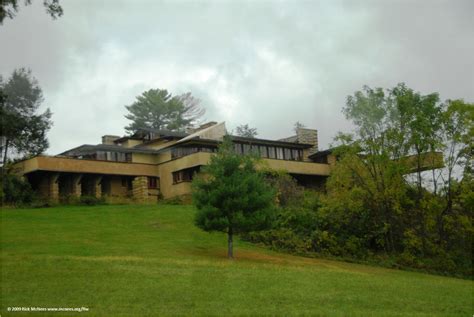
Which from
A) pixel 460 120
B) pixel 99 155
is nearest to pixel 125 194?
pixel 99 155

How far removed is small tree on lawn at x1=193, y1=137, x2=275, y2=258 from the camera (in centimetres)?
2945

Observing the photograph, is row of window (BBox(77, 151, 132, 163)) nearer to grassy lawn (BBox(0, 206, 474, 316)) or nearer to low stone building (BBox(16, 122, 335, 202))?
low stone building (BBox(16, 122, 335, 202))

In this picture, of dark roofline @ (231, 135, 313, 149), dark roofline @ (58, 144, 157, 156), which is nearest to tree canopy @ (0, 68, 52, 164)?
dark roofline @ (58, 144, 157, 156)

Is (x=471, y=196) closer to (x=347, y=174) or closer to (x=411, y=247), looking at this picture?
(x=411, y=247)

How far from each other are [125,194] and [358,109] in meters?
23.0

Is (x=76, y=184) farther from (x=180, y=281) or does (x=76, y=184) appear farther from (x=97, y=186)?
(x=180, y=281)

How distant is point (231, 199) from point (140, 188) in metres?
25.3

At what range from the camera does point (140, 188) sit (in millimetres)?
53594

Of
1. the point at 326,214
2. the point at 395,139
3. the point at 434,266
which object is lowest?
the point at 434,266

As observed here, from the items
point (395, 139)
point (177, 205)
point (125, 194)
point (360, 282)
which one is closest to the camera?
point (360, 282)

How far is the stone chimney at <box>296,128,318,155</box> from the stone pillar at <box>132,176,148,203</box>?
1637 cm

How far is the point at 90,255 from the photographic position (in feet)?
86.3

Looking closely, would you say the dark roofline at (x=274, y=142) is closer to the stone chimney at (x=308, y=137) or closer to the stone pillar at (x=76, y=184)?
the stone chimney at (x=308, y=137)

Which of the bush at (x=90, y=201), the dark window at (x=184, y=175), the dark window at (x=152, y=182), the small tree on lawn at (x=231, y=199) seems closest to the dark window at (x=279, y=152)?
the dark window at (x=184, y=175)
